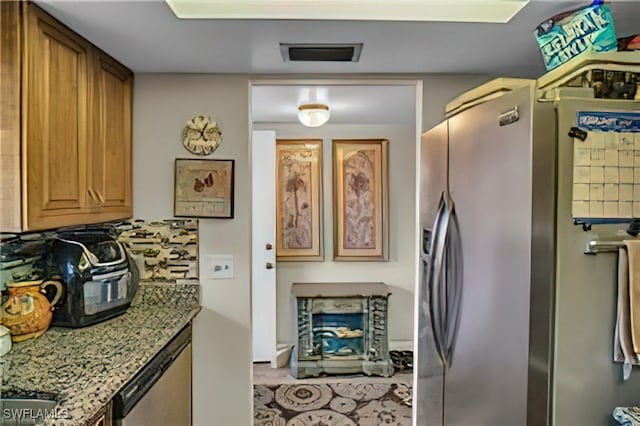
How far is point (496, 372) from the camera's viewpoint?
127 cm

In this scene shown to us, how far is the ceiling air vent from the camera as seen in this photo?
192 centimetres

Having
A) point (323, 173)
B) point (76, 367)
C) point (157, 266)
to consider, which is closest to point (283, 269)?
point (323, 173)

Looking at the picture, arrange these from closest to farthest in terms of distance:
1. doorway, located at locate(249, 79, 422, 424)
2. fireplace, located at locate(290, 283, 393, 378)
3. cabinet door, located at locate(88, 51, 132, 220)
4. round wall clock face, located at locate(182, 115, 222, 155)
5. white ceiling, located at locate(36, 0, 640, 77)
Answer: white ceiling, located at locate(36, 0, 640, 77) → cabinet door, located at locate(88, 51, 132, 220) → round wall clock face, located at locate(182, 115, 222, 155) → doorway, located at locate(249, 79, 422, 424) → fireplace, located at locate(290, 283, 393, 378)

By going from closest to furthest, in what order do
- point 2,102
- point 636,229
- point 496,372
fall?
point 636,229
point 496,372
point 2,102

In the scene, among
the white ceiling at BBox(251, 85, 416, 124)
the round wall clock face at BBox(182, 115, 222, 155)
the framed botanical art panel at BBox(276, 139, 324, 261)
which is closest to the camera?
the round wall clock face at BBox(182, 115, 222, 155)

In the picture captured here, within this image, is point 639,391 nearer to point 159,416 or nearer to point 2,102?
point 159,416

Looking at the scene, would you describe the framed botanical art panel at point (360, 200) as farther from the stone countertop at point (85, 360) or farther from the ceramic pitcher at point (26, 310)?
the ceramic pitcher at point (26, 310)

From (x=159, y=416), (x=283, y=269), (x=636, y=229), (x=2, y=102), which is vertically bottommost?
(x=159, y=416)

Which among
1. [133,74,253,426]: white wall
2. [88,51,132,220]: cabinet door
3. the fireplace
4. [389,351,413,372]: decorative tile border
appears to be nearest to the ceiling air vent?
[133,74,253,426]: white wall

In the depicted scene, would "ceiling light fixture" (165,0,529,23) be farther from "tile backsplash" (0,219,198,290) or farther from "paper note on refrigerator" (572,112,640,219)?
"tile backsplash" (0,219,198,290)

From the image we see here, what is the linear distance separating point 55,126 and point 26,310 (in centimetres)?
68

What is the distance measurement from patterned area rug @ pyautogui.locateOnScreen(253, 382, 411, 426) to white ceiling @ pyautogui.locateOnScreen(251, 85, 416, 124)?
2.02 m

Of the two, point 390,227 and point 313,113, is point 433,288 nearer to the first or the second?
point 313,113

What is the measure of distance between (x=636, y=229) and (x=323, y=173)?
122 inches
